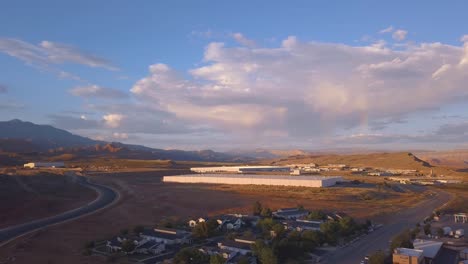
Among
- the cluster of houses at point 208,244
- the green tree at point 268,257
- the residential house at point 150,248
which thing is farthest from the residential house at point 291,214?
the green tree at point 268,257

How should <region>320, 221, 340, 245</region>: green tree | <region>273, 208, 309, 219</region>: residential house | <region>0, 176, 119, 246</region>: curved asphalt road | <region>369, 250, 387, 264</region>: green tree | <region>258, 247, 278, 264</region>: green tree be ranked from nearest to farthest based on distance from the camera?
<region>369, 250, 387, 264</region>: green tree
<region>258, 247, 278, 264</region>: green tree
<region>320, 221, 340, 245</region>: green tree
<region>0, 176, 119, 246</region>: curved asphalt road
<region>273, 208, 309, 219</region>: residential house

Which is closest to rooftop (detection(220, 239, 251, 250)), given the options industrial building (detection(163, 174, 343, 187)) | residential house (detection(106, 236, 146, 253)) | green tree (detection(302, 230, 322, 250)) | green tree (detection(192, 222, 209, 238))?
green tree (detection(192, 222, 209, 238))

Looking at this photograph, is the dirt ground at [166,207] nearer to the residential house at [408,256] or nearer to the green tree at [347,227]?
the green tree at [347,227]

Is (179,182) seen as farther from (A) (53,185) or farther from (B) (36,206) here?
(B) (36,206)

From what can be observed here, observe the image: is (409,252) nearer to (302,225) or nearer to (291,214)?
(302,225)

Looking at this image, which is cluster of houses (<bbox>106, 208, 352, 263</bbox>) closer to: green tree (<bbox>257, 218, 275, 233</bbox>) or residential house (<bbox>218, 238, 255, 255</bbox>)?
residential house (<bbox>218, 238, 255, 255</bbox>)

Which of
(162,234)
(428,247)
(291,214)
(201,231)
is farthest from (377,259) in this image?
(291,214)
